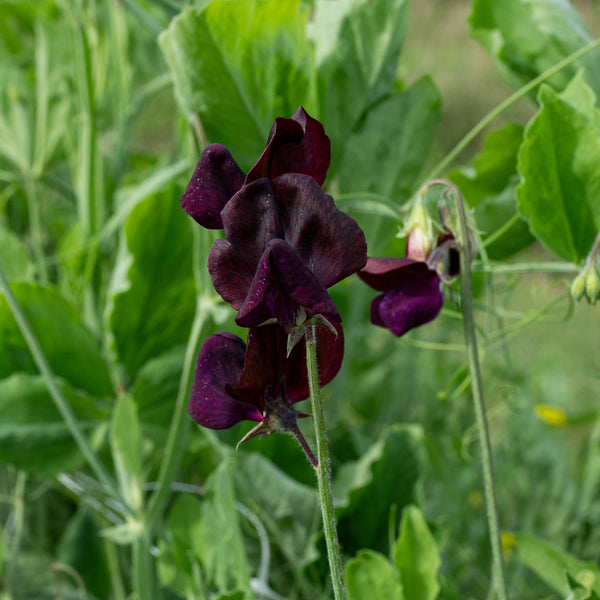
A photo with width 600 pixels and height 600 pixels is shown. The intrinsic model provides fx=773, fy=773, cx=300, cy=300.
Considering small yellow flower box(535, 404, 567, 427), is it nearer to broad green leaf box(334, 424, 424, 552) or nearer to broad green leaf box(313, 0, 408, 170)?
broad green leaf box(334, 424, 424, 552)

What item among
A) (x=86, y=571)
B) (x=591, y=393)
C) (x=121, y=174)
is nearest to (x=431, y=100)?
(x=121, y=174)

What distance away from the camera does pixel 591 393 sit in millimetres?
1567

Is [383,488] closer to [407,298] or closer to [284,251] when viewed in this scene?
[407,298]

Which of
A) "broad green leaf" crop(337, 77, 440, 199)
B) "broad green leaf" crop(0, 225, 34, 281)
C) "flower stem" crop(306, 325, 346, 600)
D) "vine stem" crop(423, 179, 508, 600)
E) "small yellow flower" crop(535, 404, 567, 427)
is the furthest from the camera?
"small yellow flower" crop(535, 404, 567, 427)

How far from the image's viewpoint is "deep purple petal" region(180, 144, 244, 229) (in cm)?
31

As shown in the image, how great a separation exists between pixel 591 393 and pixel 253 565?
1038 millimetres

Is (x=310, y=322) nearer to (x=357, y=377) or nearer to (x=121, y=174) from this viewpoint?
(x=121, y=174)

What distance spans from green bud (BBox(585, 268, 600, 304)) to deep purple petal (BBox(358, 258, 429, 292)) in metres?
0.08

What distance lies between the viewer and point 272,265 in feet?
0.93

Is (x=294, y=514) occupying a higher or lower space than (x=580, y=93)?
lower

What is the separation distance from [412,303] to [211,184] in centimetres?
14

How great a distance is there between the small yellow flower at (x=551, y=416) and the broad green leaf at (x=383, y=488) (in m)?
0.41

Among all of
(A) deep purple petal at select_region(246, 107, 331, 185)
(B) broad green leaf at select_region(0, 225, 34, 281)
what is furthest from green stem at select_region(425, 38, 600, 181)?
(B) broad green leaf at select_region(0, 225, 34, 281)

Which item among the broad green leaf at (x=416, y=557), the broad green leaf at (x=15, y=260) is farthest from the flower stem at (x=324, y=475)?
the broad green leaf at (x=15, y=260)
